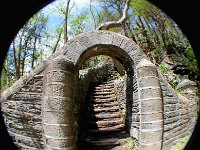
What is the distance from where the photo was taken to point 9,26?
2.84 m

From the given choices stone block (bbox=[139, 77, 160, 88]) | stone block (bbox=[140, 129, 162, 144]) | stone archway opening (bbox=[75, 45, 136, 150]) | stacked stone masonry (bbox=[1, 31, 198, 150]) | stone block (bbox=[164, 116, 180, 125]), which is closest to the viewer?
stacked stone masonry (bbox=[1, 31, 198, 150])

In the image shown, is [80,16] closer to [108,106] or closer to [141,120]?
[108,106]

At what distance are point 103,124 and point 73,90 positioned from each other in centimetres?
305

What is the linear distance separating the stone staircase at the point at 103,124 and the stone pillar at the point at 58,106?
1.89m

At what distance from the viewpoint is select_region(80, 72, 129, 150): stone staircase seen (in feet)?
21.8

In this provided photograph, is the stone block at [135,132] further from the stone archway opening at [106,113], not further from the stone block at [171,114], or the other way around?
the stone block at [171,114]

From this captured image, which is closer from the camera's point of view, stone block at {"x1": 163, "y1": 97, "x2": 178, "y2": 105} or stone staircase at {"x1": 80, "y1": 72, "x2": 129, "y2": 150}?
stone block at {"x1": 163, "y1": 97, "x2": 178, "y2": 105}

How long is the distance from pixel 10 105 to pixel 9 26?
3018mm

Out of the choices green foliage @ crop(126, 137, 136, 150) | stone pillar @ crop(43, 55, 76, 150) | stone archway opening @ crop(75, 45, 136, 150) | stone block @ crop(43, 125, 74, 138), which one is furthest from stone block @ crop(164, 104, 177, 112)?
stone block @ crop(43, 125, 74, 138)

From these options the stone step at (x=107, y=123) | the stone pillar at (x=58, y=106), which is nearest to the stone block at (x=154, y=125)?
the stone pillar at (x=58, y=106)

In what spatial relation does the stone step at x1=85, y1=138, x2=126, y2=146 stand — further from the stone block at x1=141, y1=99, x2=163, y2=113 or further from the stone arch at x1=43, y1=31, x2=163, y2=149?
the stone block at x1=141, y1=99, x2=163, y2=113

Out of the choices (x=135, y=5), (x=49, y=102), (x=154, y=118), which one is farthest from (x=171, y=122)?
(x=135, y=5)

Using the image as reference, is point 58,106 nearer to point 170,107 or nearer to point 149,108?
point 149,108

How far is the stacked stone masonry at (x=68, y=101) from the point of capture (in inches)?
188
